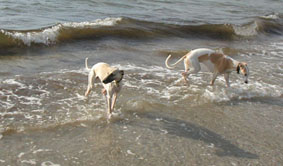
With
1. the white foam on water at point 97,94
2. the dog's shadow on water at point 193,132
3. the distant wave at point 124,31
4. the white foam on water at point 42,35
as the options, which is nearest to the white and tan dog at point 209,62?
the white foam on water at point 97,94

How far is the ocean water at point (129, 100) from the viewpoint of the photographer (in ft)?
16.6

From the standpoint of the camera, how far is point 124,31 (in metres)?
14.0

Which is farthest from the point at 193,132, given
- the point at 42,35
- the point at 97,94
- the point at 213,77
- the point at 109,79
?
the point at 42,35

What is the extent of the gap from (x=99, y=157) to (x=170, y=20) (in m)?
12.9

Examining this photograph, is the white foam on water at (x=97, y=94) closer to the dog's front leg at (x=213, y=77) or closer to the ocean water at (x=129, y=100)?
the ocean water at (x=129, y=100)

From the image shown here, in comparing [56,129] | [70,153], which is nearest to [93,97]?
[56,129]

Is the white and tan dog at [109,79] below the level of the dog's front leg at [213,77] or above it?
above

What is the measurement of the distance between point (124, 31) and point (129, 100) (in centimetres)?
755

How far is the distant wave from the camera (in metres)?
11.4

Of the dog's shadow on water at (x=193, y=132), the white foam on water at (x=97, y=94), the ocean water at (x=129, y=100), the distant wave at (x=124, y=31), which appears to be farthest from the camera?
the distant wave at (x=124, y=31)

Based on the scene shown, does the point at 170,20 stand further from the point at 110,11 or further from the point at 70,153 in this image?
the point at 70,153

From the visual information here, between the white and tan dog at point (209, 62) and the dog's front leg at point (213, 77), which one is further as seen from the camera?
the dog's front leg at point (213, 77)

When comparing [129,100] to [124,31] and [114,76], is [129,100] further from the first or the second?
[124,31]

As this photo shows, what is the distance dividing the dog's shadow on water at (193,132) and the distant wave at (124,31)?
6615 millimetres
